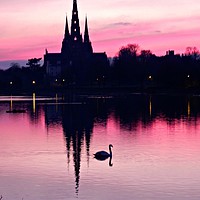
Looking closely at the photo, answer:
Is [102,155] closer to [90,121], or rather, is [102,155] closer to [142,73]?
[90,121]

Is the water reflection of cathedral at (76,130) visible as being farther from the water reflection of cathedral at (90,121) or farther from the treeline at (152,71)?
the treeline at (152,71)

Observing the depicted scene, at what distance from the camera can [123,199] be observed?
77.6 ft

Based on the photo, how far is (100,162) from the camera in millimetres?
32344

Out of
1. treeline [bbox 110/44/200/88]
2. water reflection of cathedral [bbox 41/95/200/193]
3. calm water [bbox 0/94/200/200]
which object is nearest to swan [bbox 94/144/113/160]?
calm water [bbox 0/94/200/200]

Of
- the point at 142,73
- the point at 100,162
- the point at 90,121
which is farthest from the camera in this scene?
the point at 142,73

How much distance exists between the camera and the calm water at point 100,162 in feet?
82.5

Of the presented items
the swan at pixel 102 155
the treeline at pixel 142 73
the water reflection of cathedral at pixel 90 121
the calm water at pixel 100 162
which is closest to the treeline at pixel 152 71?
the treeline at pixel 142 73

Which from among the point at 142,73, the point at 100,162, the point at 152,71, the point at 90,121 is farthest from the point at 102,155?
the point at 152,71

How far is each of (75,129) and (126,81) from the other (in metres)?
102

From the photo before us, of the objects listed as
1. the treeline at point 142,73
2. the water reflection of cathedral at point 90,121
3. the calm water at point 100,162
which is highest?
the treeline at point 142,73

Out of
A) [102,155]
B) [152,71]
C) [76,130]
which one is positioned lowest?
[102,155]

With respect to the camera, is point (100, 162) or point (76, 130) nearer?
point (100, 162)

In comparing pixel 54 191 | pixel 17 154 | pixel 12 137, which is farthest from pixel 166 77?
pixel 54 191

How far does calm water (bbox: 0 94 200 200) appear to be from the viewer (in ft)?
82.5
